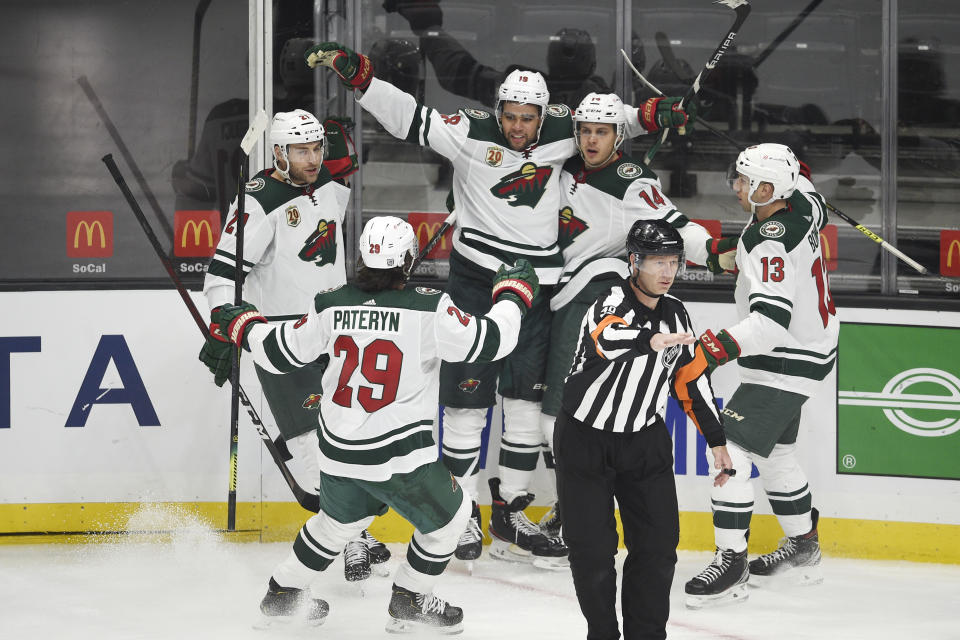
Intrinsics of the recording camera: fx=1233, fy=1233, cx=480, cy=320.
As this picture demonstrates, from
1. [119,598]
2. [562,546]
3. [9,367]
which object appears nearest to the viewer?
[119,598]

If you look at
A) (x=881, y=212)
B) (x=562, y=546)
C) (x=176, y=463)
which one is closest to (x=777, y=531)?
(x=562, y=546)

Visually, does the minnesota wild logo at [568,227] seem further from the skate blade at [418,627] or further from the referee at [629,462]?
the skate blade at [418,627]

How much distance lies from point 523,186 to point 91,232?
1.66 m

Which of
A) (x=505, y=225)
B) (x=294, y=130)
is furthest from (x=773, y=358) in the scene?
(x=294, y=130)

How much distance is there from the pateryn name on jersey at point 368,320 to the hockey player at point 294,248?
2.69 feet

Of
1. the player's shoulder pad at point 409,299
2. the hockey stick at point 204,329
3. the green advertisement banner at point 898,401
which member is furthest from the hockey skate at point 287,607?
the green advertisement banner at point 898,401

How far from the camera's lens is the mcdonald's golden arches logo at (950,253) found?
14.7 feet

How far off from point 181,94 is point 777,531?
8.90 feet

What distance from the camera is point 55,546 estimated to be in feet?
14.6

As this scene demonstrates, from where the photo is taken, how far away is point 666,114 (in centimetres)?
411

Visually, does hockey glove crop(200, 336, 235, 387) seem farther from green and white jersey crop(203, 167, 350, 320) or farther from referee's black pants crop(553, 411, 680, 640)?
referee's black pants crop(553, 411, 680, 640)

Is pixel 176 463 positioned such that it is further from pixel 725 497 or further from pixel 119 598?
pixel 725 497

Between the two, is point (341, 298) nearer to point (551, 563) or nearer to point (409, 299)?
point (409, 299)

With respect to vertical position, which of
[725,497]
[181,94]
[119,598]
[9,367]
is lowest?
[119,598]
